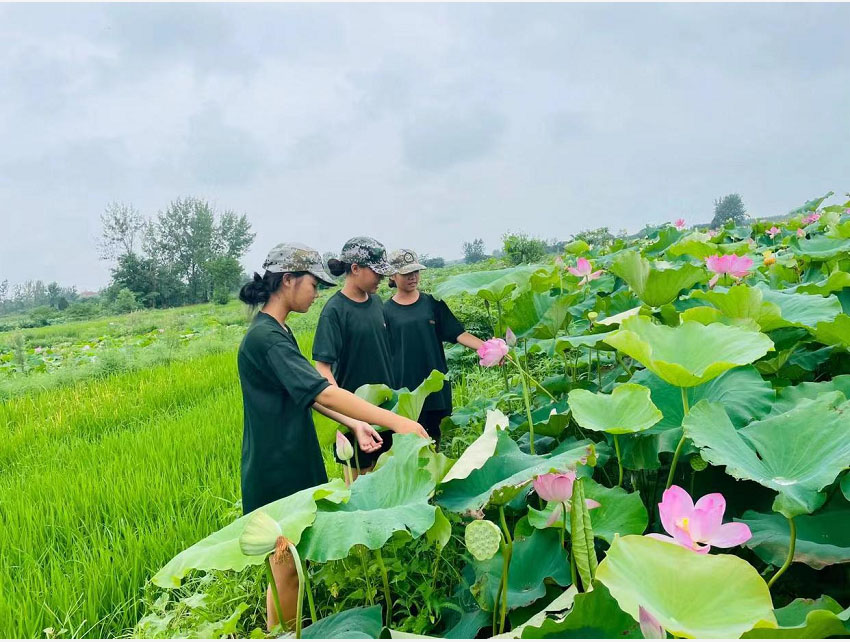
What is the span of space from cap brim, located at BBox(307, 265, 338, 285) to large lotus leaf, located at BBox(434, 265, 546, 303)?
1.17 ft

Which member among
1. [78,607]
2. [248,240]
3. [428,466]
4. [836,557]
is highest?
[248,240]

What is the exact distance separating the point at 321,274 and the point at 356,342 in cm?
67

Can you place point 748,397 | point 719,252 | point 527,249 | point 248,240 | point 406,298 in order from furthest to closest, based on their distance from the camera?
point 248,240, point 527,249, point 406,298, point 719,252, point 748,397

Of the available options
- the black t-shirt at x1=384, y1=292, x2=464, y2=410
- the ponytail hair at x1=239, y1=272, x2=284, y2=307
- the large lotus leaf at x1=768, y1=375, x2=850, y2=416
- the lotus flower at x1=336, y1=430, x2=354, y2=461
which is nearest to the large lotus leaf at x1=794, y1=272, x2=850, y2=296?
the large lotus leaf at x1=768, y1=375, x2=850, y2=416

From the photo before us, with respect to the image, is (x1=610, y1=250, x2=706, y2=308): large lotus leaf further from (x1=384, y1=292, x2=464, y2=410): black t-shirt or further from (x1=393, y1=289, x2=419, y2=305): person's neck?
(x1=393, y1=289, x2=419, y2=305): person's neck

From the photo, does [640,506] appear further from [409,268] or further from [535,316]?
[409,268]

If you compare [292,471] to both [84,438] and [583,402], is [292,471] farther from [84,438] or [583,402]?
[84,438]

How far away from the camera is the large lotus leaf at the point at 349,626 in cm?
74

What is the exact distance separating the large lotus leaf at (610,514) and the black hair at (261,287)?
1210 mm

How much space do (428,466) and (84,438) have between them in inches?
170

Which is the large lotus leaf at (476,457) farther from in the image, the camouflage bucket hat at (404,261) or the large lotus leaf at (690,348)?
the camouflage bucket hat at (404,261)

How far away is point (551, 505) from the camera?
86cm

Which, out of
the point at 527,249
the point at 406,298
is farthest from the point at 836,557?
the point at 527,249

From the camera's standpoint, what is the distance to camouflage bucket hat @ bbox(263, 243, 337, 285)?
5.95 feet
